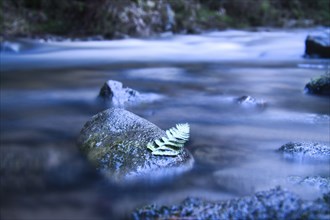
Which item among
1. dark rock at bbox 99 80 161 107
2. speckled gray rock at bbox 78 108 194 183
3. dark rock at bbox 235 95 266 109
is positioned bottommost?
dark rock at bbox 235 95 266 109

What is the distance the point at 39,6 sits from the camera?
44.4 feet

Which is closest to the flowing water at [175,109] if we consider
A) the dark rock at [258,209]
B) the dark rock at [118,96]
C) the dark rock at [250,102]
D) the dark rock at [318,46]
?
the dark rock at [250,102]

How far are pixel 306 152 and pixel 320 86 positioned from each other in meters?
3.50

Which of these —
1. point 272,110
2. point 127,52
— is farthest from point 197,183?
point 127,52

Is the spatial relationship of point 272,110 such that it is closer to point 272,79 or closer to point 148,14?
point 272,79

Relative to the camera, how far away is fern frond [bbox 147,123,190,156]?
3.54m

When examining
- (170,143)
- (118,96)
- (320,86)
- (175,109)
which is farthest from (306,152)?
(320,86)

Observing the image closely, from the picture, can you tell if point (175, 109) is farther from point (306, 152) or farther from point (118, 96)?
point (306, 152)

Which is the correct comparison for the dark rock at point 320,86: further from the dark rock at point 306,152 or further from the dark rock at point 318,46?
the dark rock at point 318,46

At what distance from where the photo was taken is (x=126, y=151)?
3559mm

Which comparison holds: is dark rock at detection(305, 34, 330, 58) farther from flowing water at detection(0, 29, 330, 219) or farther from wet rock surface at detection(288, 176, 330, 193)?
wet rock surface at detection(288, 176, 330, 193)

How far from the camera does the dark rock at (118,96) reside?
614 centimetres

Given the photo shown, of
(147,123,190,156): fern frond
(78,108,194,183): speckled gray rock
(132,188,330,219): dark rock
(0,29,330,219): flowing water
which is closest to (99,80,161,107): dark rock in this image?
(0,29,330,219): flowing water

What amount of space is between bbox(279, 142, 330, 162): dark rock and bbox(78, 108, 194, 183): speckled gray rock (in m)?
0.89
